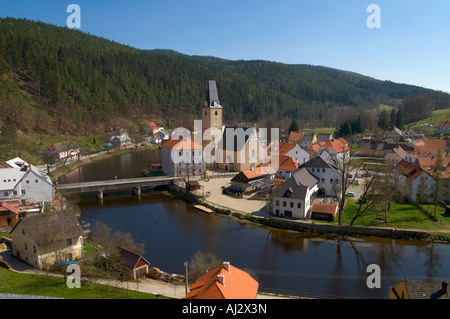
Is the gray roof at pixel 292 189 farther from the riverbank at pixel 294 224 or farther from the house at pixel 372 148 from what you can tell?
the house at pixel 372 148

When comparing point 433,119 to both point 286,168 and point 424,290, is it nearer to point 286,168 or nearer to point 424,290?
point 286,168

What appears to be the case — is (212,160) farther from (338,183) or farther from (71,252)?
(71,252)

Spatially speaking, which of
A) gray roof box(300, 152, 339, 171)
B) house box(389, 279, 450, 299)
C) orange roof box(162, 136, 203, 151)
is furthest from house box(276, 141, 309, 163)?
house box(389, 279, 450, 299)

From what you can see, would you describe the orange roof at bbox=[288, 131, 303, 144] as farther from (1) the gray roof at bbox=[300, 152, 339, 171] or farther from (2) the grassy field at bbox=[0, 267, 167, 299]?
(2) the grassy field at bbox=[0, 267, 167, 299]

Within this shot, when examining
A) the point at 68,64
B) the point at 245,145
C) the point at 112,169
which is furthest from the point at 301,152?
the point at 68,64

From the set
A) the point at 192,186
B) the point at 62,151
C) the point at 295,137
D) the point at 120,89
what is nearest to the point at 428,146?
the point at 295,137

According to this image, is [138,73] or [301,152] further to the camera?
[138,73]

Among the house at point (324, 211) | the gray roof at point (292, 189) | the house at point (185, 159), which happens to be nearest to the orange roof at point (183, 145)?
the house at point (185, 159)
